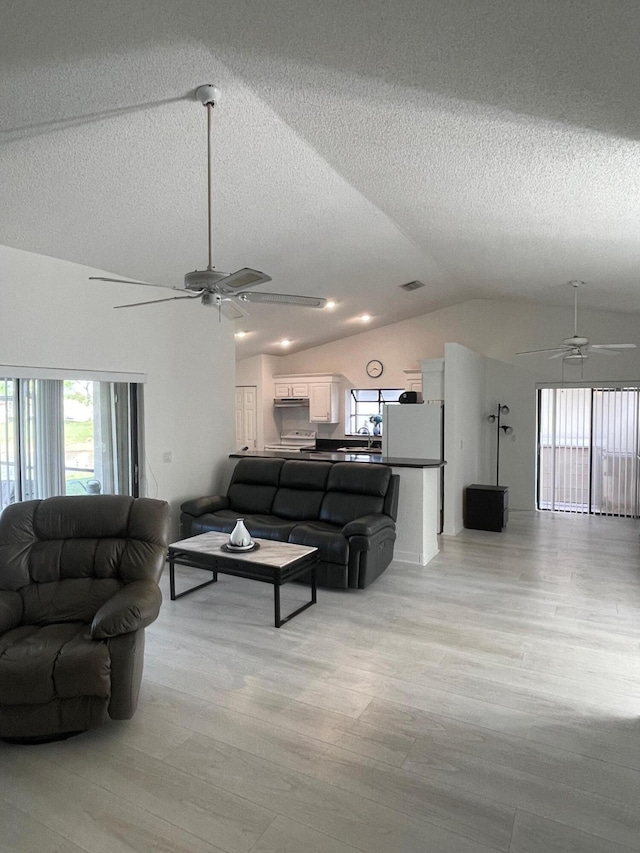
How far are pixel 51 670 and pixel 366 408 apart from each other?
7.43 m

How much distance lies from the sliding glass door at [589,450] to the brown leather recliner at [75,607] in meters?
6.48

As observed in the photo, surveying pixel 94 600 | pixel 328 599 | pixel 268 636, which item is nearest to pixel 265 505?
pixel 328 599

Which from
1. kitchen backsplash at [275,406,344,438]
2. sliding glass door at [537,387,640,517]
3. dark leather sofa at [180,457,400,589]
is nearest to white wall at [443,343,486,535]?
sliding glass door at [537,387,640,517]

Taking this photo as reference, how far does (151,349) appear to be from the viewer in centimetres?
516

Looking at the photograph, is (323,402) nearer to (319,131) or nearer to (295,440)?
(295,440)

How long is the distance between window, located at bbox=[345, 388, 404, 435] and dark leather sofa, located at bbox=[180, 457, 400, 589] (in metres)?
3.83

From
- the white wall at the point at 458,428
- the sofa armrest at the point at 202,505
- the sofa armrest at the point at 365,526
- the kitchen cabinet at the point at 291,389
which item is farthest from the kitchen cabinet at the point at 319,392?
the sofa armrest at the point at 365,526

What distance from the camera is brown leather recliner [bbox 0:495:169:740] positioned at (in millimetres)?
Result: 2326

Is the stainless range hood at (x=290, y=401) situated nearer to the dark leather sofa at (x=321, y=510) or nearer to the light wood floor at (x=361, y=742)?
the dark leather sofa at (x=321, y=510)

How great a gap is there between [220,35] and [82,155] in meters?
1.18

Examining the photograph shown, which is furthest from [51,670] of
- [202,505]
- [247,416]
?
[247,416]

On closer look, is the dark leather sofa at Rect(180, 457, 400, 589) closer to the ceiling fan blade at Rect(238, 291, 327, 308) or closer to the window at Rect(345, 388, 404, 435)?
the ceiling fan blade at Rect(238, 291, 327, 308)

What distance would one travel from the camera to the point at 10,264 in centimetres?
392

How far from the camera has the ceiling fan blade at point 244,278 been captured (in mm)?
2467
